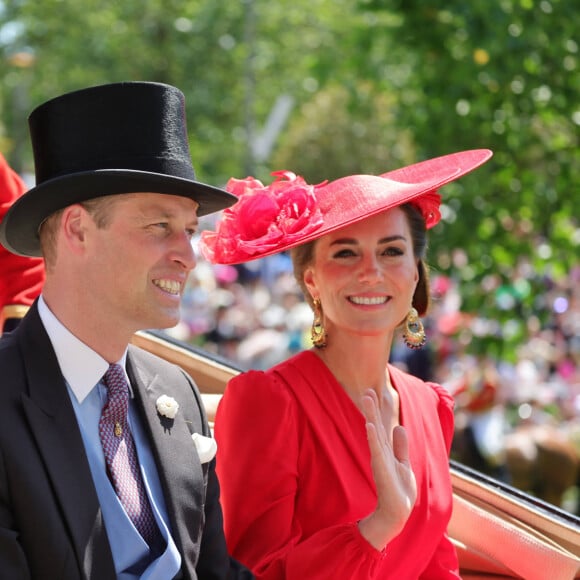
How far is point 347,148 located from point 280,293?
14.8 ft

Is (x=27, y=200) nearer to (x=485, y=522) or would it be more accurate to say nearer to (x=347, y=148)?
(x=485, y=522)

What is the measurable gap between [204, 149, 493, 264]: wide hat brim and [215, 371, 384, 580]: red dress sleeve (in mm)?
321

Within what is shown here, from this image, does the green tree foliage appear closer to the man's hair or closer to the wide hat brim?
the wide hat brim

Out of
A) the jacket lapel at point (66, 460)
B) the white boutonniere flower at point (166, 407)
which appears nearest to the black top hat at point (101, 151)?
the jacket lapel at point (66, 460)

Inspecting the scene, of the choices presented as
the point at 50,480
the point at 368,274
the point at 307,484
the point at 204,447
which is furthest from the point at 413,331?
the point at 50,480

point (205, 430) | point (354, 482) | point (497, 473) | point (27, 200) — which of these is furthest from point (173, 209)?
point (497, 473)

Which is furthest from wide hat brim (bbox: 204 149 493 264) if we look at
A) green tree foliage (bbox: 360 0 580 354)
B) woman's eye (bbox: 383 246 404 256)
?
green tree foliage (bbox: 360 0 580 354)

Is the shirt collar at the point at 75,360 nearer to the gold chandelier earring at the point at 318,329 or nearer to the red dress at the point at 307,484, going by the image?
the red dress at the point at 307,484

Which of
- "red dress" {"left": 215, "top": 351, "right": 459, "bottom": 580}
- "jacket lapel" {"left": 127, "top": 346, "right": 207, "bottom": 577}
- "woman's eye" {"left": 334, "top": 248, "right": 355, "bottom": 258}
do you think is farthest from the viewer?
"woman's eye" {"left": 334, "top": 248, "right": 355, "bottom": 258}

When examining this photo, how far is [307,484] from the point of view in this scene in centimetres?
271

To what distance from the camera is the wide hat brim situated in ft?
8.93

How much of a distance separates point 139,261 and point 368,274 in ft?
2.48

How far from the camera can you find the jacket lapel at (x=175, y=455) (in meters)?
2.28

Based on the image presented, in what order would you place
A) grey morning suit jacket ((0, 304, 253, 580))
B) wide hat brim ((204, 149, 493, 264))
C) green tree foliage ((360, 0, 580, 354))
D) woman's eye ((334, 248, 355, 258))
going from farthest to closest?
green tree foliage ((360, 0, 580, 354)) < woman's eye ((334, 248, 355, 258)) < wide hat brim ((204, 149, 493, 264)) < grey morning suit jacket ((0, 304, 253, 580))
